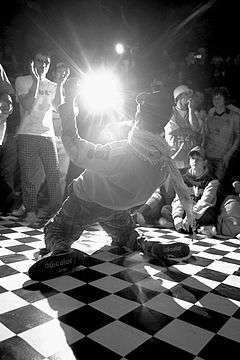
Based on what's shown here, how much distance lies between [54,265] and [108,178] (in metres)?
0.74

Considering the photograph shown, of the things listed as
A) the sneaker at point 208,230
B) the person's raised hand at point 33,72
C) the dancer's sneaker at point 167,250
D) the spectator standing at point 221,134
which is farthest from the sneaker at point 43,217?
the spectator standing at point 221,134

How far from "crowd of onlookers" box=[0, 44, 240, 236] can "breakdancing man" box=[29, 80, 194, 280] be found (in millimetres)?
1193

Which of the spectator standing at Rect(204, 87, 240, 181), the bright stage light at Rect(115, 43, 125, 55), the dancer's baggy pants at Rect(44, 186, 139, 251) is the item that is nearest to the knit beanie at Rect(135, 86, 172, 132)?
the dancer's baggy pants at Rect(44, 186, 139, 251)

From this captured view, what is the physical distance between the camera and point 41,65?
13.7 feet

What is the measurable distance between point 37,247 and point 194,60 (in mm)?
5320

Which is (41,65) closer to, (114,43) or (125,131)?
(125,131)

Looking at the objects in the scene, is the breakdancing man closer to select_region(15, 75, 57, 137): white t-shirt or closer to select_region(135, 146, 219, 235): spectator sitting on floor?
select_region(135, 146, 219, 235): spectator sitting on floor

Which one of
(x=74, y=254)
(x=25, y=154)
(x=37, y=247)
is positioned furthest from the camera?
(x=25, y=154)

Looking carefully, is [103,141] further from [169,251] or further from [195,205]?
[169,251]

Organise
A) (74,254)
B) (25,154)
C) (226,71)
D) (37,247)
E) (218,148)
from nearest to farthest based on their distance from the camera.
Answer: (74,254)
(37,247)
(25,154)
(218,148)
(226,71)

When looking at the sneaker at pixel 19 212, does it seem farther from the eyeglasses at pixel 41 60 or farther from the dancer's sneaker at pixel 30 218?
the eyeglasses at pixel 41 60

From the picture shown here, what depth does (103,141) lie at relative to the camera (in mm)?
3936

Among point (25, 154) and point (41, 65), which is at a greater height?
point (41, 65)

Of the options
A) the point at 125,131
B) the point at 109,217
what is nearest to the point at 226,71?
the point at 125,131
